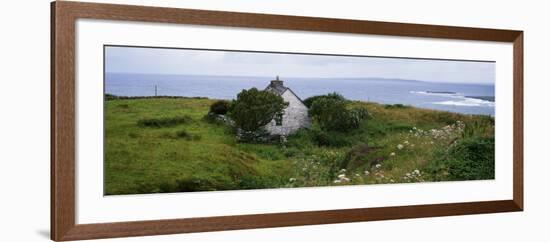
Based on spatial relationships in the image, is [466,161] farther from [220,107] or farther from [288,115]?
[220,107]

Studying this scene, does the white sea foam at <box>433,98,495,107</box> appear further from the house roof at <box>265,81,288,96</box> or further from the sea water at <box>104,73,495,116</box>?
the house roof at <box>265,81,288,96</box>

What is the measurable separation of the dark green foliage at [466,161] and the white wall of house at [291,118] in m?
0.89

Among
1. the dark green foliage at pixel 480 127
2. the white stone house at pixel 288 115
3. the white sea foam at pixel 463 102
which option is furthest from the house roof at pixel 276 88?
the dark green foliage at pixel 480 127

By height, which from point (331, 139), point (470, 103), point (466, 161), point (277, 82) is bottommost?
point (466, 161)

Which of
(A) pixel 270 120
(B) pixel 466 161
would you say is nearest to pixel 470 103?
(B) pixel 466 161

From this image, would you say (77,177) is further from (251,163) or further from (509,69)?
(509,69)

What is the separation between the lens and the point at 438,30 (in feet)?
16.3

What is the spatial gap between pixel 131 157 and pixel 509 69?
247 centimetres

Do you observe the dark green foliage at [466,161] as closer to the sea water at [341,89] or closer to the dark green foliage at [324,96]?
the sea water at [341,89]

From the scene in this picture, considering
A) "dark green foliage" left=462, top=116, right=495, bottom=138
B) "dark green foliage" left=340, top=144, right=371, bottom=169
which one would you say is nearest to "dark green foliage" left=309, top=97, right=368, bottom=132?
"dark green foliage" left=340, top=144, right=371, bottom=169

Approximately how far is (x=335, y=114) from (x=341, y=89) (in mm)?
152

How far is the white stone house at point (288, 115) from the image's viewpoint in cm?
464

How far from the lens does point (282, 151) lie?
15.3ft

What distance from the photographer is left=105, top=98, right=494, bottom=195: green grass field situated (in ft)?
14.0
